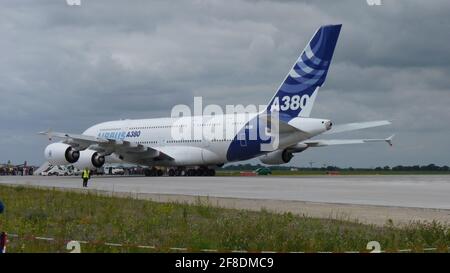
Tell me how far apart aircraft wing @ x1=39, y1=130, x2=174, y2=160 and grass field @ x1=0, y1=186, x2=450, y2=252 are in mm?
31510

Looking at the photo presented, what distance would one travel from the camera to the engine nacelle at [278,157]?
49.2 meters

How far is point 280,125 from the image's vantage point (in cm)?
4219

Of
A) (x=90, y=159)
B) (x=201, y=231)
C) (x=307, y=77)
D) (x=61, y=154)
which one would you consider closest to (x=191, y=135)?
(x=90, y=159)

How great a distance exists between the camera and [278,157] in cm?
4944

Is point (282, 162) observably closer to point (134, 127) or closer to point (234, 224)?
point (134, 127)

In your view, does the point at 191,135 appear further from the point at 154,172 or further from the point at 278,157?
the point at 278,157

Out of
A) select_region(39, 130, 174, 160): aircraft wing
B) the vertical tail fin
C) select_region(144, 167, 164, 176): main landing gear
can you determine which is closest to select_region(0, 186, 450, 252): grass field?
the vertical tail fin

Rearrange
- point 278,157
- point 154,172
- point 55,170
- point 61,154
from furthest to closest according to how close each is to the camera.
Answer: point 55,170 < point 154,172 < point 61,154 < point 278,157

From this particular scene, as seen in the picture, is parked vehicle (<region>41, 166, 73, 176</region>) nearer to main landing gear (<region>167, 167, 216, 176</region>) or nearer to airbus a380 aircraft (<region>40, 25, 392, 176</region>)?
airbus a380 aircraft (<region>40, 25, 392, 176</region>)

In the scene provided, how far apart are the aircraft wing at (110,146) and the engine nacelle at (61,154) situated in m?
1.73

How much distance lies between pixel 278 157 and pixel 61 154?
1760 cm

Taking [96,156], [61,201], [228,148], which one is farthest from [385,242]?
[96,156]
